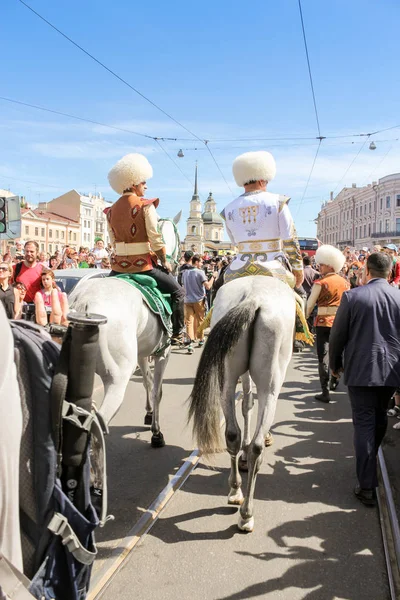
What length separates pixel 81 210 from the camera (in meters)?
80.7

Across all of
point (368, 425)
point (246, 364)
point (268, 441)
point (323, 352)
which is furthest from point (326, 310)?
Answer: point (246, 364)

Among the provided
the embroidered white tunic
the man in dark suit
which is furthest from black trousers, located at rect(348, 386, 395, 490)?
the embroidered white tunic

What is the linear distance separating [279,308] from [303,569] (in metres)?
1.80

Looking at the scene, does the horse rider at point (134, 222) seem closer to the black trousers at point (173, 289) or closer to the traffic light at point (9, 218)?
the black trousers at point (173, 289)

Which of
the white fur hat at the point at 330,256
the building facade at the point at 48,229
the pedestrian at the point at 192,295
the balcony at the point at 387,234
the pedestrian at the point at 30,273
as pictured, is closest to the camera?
the white fur hat at the point at 330,256

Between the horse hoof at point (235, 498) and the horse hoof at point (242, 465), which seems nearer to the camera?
the horse hoof at point (235, 498)

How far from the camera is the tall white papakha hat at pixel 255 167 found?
15.2ft

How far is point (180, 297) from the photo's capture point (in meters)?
4.98

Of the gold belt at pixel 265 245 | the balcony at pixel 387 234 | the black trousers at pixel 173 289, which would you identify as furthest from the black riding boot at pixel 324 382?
the balcony at pixel 387 234

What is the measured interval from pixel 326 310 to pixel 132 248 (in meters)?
3.60

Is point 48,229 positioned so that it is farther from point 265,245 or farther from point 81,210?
point 265,245

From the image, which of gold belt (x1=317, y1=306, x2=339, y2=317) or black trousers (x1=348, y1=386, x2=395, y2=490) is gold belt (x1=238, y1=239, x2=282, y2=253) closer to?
black trousers (x1=348, y1=386, x2=395, y2=490)

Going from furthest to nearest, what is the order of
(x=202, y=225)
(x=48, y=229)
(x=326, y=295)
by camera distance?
(x=202, y=225) → (x=48, y=229) → (x=326, y=295)

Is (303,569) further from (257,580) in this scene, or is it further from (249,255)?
(249,255)
